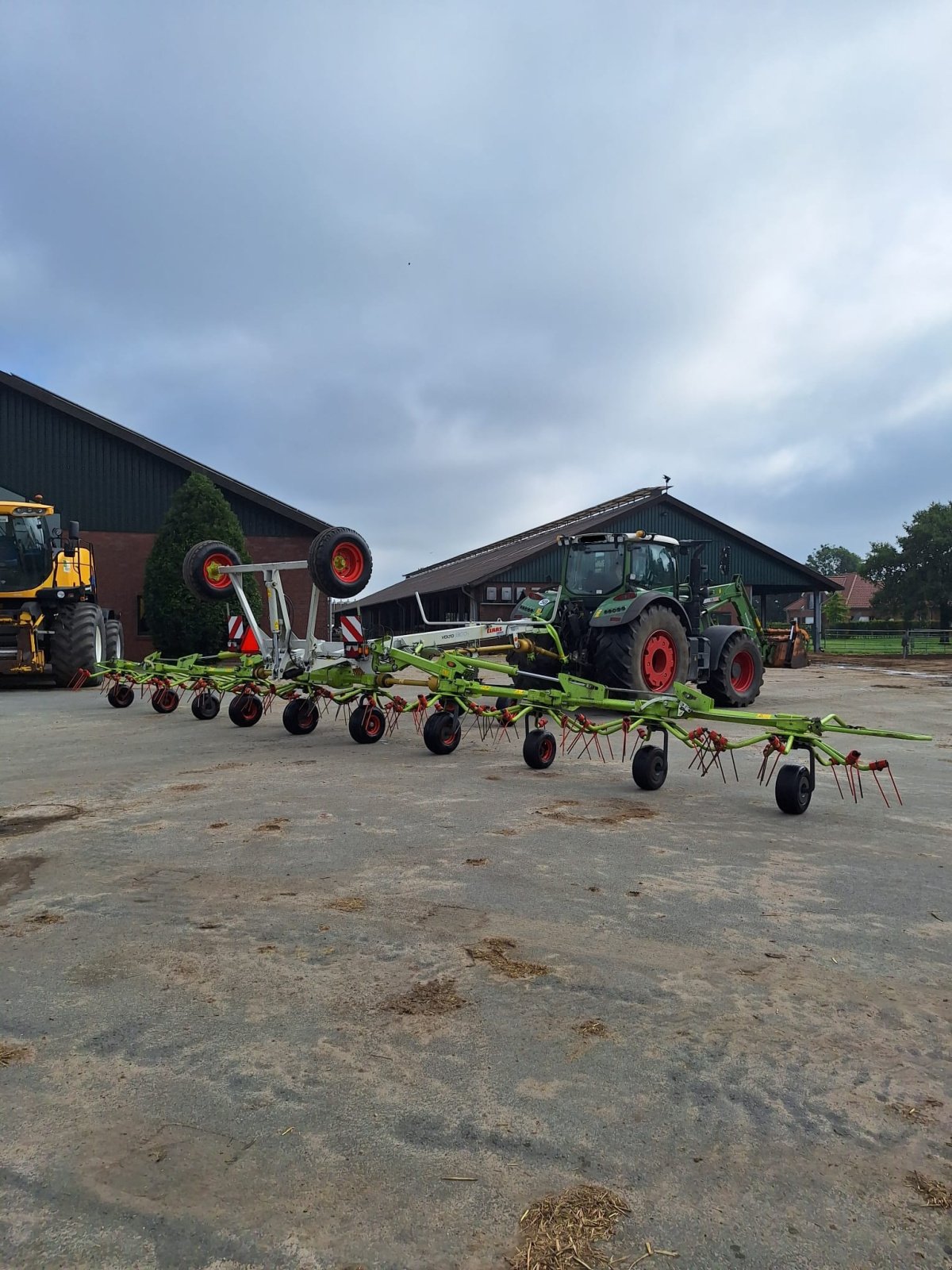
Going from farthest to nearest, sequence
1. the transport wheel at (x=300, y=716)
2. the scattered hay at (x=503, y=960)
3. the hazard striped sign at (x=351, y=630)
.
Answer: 1. the transport wheel at (x=300, y=716)
2. the hazard striped sign at (x=351, y=630)
3. the scattered hay at (x=503, y=960)

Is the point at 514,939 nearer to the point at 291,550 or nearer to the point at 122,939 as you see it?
the point at 122,939

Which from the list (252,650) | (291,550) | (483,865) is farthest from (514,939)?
(291,550)

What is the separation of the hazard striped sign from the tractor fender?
10.4ft

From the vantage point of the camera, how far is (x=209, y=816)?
5.89m

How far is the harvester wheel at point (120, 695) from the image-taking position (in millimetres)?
12812

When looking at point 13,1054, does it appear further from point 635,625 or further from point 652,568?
point 652,568

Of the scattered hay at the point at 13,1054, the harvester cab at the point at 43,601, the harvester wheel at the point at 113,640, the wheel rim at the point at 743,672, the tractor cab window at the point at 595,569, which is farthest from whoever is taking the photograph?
the harvester wheel at the point at 113,640

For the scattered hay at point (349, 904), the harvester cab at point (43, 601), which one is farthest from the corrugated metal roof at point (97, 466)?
the scattered hay at point (349, 904)

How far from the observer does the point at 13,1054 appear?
109 inches

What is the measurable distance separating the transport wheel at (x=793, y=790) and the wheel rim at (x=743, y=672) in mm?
7607

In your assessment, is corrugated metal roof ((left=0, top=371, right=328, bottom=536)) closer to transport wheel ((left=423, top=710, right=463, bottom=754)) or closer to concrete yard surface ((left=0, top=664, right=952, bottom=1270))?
transport wheel ((left=423, top=710, right=463, bottom=754))

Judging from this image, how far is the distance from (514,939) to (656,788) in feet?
11.3

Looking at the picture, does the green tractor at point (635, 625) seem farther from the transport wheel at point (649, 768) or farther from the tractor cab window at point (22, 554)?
the tractor cab window at point (22, 554)

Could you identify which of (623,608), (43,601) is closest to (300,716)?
(623,608)
